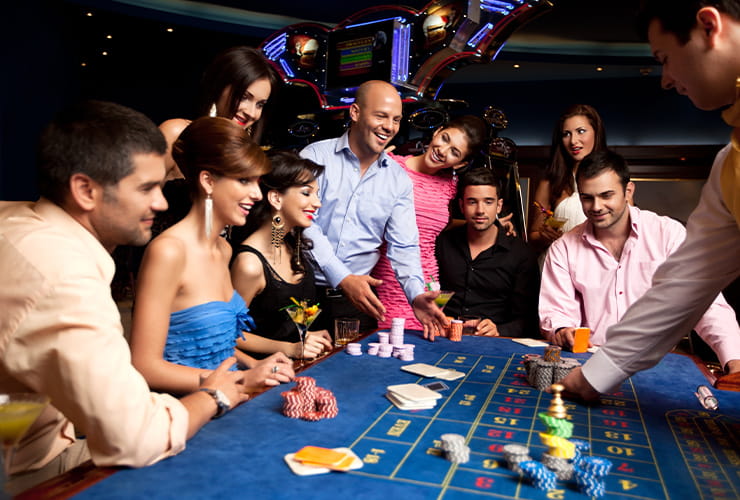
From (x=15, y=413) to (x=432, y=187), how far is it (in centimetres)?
305

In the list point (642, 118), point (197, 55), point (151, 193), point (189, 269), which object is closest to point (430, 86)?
point (189, 269)

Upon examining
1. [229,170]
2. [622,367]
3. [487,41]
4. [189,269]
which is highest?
[487,41]

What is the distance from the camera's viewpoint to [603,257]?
3066 mm

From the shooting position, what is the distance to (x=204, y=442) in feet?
4.55

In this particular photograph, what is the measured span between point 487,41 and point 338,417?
3.44 metres

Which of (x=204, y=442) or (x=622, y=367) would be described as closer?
(x=204, y=442)

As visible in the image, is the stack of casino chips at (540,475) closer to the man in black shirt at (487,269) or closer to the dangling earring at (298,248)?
the dangling earring at (298,248)

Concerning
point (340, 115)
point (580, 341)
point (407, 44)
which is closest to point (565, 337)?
point (580, 341)

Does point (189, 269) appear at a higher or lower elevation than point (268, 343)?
higher

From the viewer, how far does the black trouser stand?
10.7ft

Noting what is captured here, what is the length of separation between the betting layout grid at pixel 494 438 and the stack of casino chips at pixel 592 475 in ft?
0.08

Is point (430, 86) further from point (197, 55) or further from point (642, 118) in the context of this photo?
point (642, 118)

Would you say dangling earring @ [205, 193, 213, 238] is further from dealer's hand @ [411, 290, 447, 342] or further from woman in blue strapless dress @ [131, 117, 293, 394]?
dealer's hand @ [411, 290, 447, 342]

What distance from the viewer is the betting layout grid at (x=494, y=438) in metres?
1.22
